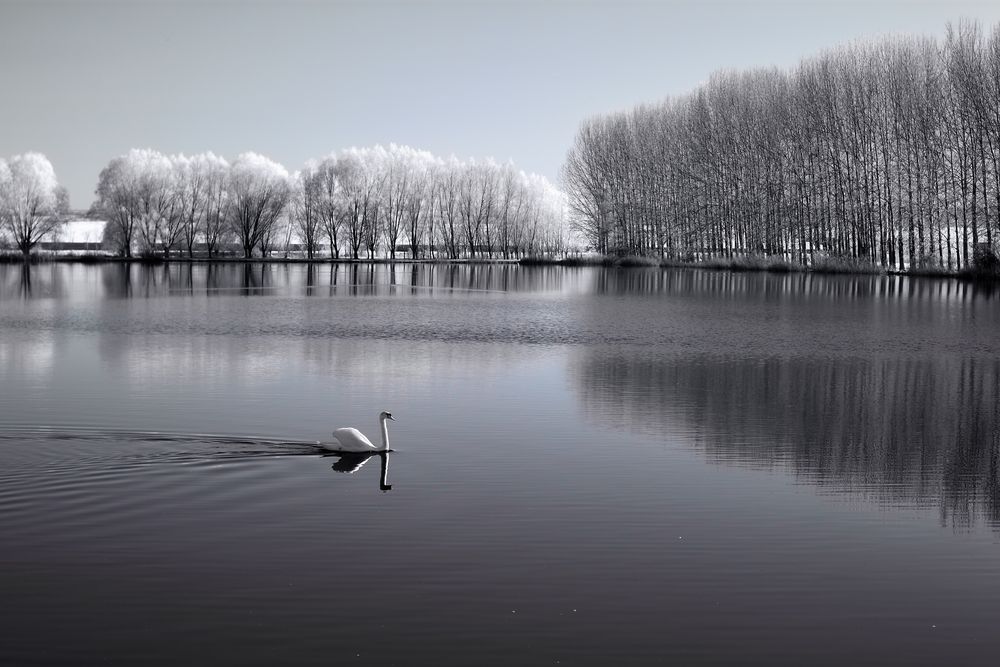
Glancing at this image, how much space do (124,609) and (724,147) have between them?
238 feet

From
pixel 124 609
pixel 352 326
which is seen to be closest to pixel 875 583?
pixel 124 609

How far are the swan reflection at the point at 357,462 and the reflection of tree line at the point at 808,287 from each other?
31.6m

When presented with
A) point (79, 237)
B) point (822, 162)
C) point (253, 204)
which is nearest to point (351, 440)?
point (822, 162)

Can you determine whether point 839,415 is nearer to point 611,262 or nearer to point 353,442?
point 353,442

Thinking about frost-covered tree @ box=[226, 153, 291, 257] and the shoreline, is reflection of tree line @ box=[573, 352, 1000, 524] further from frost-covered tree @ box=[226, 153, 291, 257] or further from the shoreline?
frost-covered tree @ box=[226, 153, 291, 257]

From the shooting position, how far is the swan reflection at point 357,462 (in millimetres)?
10086

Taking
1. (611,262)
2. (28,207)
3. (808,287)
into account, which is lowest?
(808,287)

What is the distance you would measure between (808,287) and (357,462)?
40.2 m

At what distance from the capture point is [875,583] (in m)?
7.16

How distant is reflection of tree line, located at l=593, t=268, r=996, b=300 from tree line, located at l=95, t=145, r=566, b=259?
4905 cm

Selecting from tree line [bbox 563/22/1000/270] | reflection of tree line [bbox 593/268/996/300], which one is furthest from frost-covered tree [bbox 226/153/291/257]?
reflection of tree line [bbox 593/268/996/300]

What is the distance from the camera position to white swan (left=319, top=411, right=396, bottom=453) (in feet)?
35.7

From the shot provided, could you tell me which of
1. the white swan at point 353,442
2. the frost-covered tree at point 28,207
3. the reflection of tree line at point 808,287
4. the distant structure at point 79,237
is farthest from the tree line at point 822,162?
the distant structure at point 79,237

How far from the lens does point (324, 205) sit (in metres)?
99.3
